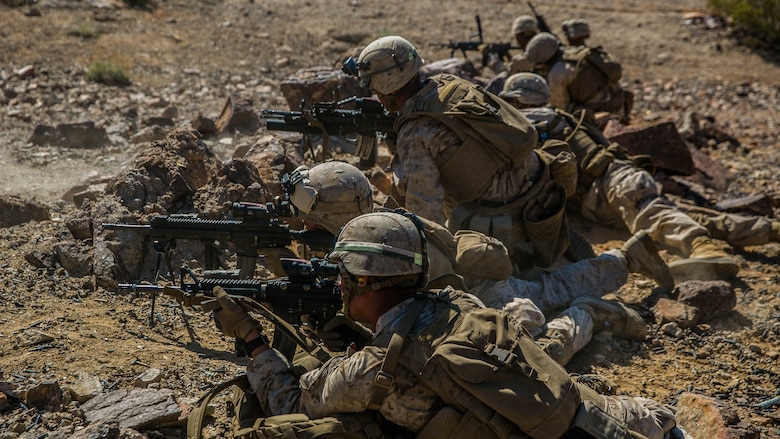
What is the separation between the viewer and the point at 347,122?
22.9 feet

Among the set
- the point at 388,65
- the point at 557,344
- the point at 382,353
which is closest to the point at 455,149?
the point at 388,65

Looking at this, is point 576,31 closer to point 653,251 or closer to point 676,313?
point 653,251

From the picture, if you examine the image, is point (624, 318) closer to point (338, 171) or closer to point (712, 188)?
point (338, 171)

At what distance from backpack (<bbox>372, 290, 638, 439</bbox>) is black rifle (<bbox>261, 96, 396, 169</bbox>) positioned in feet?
11.5

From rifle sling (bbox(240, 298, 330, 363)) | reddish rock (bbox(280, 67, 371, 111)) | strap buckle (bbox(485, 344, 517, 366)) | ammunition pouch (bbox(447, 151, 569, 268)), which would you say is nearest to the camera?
strap buckle (bbox(485, 344, 517, 366))

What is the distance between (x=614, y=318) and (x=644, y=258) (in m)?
0.96

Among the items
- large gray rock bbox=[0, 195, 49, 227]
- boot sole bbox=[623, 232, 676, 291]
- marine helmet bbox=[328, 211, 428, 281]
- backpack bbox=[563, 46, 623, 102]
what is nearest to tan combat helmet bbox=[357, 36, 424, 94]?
marine helmet bbox=[328, 211, 428, 281]

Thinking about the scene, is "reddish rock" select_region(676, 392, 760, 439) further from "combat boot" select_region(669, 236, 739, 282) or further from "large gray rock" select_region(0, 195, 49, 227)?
"large gray rock" select_region(0, 195, 49, 227)

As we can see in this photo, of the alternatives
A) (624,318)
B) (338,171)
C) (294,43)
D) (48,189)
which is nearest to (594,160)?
(624,318)

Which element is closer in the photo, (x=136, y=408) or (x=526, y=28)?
(x=136, y=408)

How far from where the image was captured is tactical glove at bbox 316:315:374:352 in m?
4.28

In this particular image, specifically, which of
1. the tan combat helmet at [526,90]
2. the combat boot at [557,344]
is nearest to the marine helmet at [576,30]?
the tan combat helmet at [526,90]

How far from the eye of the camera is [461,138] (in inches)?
235

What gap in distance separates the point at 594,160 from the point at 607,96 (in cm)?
233
